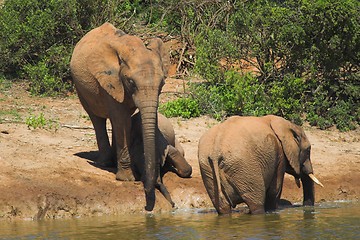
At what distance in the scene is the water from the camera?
9852 millimetres

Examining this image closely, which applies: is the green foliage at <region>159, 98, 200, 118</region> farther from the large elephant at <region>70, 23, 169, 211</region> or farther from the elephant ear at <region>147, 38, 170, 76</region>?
the elephant ear at <region>147, 38, 170, 76</region>

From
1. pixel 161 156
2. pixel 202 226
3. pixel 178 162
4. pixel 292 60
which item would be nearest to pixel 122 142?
pixel 161 156

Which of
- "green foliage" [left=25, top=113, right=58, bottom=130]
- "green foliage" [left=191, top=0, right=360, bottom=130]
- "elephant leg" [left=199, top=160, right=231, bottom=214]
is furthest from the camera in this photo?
"green foliage" [left=191, top=0, right=360, bottom=130]

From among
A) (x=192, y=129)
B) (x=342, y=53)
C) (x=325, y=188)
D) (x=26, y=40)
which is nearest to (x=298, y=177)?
(x=325, y=188)

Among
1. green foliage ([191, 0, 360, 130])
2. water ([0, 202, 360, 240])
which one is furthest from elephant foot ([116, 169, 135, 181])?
green foliage ([191, 0, 360, 130])

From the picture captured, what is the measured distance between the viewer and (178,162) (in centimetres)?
1242

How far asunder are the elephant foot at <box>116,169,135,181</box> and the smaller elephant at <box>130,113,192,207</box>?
0.10 metres

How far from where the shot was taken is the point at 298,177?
1148cm

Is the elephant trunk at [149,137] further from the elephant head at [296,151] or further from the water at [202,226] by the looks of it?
the elephant head at [296,151]

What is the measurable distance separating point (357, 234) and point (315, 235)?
17.4 inches

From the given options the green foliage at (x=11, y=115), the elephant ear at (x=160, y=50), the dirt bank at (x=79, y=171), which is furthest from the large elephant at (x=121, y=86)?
the green foliage at (x=11, y=115)

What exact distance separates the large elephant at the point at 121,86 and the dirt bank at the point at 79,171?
38 centimetres

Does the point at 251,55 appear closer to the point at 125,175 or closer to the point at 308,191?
the point at 308,191

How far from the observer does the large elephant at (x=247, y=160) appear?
10391 mm
